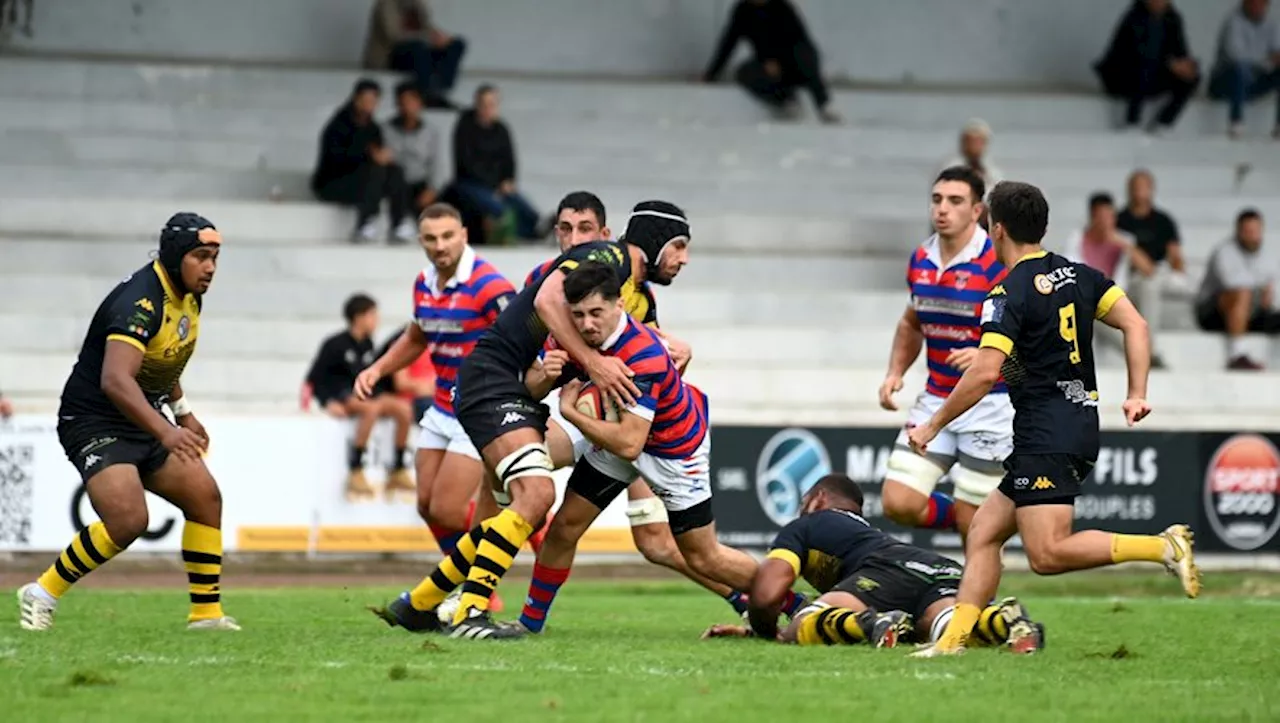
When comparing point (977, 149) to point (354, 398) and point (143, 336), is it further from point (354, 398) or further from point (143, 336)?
point (143, 336)

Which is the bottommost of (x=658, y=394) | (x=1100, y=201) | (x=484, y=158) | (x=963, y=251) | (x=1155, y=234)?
(x=658, y=394)

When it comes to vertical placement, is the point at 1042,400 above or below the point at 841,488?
above

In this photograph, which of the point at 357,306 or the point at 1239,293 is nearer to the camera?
the point at 357,306

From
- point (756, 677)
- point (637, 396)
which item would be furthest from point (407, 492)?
point (756, 677)

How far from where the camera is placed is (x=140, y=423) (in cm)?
1026

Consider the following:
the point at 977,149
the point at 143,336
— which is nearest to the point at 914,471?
the point at 143,336

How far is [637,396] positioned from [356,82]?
13760 mm

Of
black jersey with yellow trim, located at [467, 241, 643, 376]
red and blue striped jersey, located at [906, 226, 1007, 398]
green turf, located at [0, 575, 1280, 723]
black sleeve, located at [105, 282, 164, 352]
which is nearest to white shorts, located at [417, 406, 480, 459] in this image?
green turf, located at [0, 575, 1280, 723]

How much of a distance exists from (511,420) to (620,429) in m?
0.58

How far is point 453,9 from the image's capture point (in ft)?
81.0

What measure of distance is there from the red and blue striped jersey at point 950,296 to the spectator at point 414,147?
32.4ft

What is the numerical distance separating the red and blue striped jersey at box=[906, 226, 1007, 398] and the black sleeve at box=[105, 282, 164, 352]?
414cm

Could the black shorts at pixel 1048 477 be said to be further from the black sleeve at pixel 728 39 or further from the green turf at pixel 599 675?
the black sleeve at pixel 728 39

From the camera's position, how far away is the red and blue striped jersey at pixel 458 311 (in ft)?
41.2
